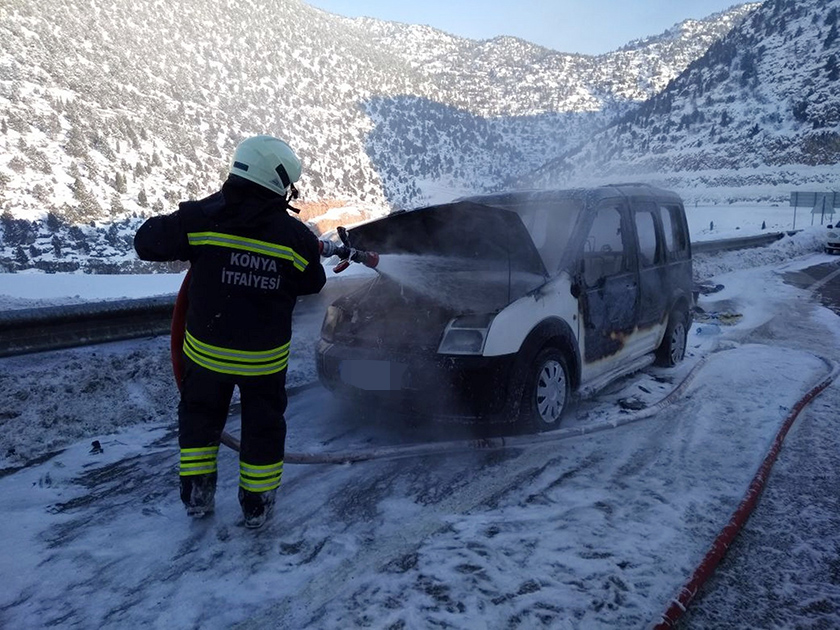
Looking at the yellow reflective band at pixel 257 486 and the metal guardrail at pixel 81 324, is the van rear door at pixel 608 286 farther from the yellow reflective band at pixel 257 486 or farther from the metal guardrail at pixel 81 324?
the metal guardrail at pixel 81 324

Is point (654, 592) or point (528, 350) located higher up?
point (528, 350)

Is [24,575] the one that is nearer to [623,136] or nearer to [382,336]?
[382,336]

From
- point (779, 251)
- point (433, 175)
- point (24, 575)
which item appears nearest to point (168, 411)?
point (24, 575)

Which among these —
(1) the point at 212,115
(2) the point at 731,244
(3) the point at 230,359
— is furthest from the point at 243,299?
(1) the point at 212,115

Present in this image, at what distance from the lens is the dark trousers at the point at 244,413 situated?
2.80 m

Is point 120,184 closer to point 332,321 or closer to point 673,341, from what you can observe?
point 332,321

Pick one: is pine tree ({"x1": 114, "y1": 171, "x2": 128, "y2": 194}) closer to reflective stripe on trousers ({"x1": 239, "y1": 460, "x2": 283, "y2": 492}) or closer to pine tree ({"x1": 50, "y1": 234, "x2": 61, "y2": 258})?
pine tree ({"x1": 50, "y1": 234, "x2": 61, "y2": 258})

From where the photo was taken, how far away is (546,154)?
107 meters

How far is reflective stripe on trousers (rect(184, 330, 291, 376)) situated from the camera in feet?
8.98

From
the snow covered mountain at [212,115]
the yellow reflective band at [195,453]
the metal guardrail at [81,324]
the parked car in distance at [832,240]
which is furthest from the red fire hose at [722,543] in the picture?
the parked car in distance at [832,240]

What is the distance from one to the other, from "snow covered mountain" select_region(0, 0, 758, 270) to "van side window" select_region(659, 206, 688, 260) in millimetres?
16211

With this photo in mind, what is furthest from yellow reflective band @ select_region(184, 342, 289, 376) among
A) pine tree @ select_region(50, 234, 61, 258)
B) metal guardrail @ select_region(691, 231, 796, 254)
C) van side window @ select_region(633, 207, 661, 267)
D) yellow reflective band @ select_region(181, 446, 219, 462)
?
pine tree @ select_region(50, 234, 61, 258)

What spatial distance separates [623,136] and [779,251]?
79080mm

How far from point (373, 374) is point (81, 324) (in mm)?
2463
